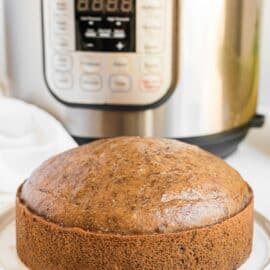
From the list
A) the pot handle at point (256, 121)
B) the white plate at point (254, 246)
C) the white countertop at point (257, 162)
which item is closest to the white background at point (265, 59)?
the white countertop at point (257, 162)

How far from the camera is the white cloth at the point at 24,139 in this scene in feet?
2.74

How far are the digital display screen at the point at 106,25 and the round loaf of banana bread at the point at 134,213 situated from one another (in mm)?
265

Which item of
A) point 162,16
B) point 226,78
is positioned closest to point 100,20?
point 162,16

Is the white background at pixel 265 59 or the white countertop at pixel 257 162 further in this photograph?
the white background at pixel 265 59

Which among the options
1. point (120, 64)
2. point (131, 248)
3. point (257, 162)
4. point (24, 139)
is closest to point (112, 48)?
point (120, 64)

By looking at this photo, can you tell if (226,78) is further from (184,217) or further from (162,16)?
(184,217)

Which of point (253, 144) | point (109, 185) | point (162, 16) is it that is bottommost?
point (253, 144)

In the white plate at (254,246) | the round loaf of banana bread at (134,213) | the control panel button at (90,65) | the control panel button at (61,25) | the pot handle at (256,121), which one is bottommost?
the white plate at (254,246)

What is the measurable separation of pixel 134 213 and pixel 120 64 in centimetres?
35

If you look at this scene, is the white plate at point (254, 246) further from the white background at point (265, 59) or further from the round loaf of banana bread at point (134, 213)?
the white background at point (265, 59)

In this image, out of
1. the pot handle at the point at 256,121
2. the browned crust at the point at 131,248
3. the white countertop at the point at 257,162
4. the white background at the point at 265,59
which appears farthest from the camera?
the white background at the point at 265,59

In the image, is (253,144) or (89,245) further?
(253,144)

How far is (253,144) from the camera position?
1.08 meters

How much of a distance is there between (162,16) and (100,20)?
2.9 inches
